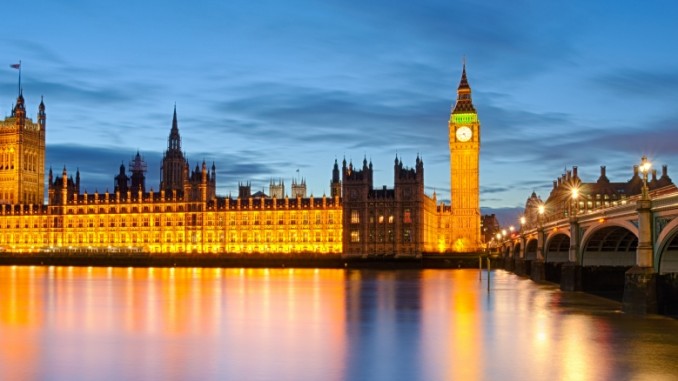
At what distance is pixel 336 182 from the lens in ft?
575

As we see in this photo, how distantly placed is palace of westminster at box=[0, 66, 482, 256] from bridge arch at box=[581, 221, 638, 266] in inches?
3192

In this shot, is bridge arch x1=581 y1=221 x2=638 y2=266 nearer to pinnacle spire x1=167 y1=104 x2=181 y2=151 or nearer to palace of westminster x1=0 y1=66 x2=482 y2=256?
palace of westminster x1=0 y1=66 x2=482 y2=256

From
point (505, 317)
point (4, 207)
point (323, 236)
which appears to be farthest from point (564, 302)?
point (4, 207)

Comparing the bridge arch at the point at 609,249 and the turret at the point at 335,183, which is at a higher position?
the turret at the point at 335,183

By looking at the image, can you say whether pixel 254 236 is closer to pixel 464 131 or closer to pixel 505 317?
pixel 464 131

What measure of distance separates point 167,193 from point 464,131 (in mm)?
60380

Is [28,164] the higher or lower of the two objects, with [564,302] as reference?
higher

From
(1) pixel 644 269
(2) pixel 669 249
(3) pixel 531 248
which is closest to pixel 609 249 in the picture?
(2) pixel 669 249

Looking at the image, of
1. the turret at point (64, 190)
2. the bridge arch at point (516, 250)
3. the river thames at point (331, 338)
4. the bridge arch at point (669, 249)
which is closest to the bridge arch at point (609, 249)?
the river thames at point (331, 338)

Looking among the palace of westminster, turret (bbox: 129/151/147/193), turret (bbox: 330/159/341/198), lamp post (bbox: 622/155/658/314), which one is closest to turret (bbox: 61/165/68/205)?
the palace of westminster

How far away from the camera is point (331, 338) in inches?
1313

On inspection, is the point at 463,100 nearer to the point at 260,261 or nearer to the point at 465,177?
the point at 465,177

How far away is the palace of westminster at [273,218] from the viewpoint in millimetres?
146000

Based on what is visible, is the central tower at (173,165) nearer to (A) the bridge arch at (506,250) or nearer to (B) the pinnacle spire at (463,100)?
(B) the pinnacle spire at (463,100)
